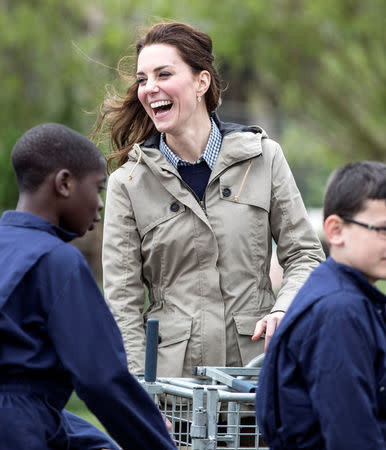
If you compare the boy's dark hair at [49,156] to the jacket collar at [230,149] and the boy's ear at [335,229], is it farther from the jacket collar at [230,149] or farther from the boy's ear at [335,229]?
the jacket collar at [230,149]

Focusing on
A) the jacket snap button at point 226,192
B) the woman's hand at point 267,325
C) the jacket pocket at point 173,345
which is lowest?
the jacket pocket at point 173,345

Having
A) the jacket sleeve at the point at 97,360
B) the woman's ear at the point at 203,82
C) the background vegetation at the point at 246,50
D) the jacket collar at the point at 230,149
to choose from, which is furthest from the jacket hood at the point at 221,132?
the background vegetation at the point at 246,50

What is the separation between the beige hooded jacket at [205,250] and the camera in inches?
168

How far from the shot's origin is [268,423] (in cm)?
301

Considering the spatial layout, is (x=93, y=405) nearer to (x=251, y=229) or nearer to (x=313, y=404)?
(x=313, y=404)

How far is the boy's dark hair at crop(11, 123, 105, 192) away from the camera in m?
3.07

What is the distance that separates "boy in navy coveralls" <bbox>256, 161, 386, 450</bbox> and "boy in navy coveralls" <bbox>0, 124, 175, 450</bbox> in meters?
0.43

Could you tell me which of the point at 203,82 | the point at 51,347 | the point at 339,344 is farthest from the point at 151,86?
the point at 339,344

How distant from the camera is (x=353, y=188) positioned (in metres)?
3.08

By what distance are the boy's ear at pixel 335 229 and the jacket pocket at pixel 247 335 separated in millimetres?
1197

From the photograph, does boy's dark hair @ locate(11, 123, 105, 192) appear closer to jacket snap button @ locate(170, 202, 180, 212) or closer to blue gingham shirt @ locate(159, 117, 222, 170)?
jacket snap button @ locate(170, 202, 180, 212)

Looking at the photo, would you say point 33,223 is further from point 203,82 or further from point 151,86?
point 203,82

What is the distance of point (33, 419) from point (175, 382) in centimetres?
95

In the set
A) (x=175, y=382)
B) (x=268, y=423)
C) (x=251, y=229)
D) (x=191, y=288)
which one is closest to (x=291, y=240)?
(x=251, y=229)
